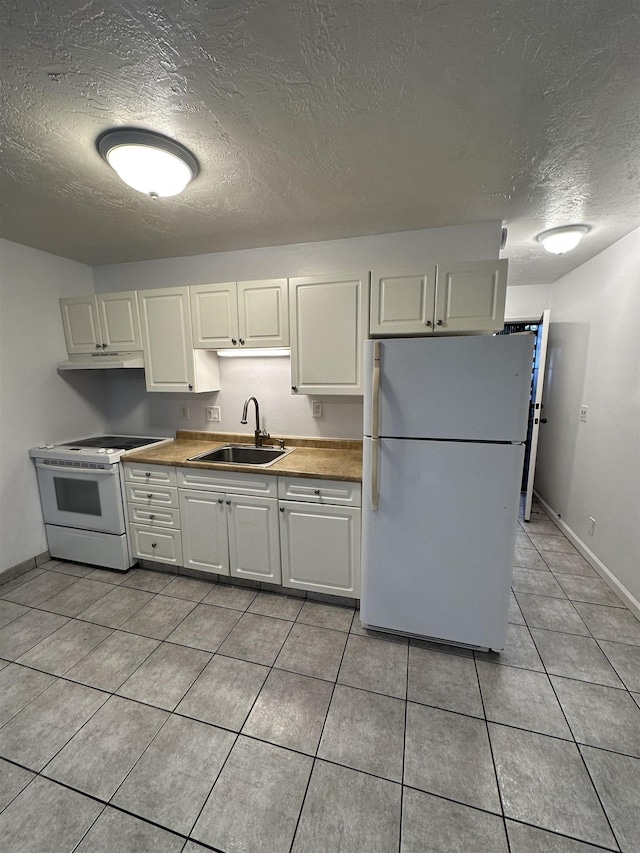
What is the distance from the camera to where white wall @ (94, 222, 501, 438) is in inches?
87.1

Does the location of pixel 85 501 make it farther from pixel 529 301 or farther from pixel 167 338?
pixel 529 301

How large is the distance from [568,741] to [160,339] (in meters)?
3.12

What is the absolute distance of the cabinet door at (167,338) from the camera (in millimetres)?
2432

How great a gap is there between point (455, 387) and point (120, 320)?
2.43m

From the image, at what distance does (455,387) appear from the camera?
1.61 meters

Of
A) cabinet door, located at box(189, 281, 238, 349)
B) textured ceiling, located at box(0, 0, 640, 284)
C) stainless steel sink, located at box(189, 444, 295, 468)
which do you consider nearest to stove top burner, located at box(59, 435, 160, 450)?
stainless steel sink, located at box(189, 444, 295, 468)

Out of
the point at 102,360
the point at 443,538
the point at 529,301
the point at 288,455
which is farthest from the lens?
the point at 529,301

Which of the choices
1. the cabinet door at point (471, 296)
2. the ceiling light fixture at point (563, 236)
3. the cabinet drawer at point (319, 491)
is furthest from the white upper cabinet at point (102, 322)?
the ceiling light fixture at point (563, 236)

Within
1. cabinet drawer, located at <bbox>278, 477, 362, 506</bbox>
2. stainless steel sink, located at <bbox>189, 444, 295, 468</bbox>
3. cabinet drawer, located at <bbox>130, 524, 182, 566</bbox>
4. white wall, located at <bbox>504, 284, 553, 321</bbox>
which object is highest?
white wall, located at <bbox>504, 284, 553, 321</bbox>

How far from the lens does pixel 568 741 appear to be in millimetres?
1380

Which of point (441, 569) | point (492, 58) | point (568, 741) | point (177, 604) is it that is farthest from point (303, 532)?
point (492, 58)

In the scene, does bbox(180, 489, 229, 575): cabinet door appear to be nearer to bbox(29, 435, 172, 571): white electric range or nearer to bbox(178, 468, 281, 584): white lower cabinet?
bbox(178, 468, 281, 584): white lower cabinet

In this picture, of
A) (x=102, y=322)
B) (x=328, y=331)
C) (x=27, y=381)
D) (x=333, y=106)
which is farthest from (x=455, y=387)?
(x=27, y=381)

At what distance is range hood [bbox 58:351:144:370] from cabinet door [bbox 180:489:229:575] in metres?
1.08
